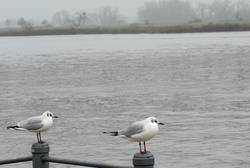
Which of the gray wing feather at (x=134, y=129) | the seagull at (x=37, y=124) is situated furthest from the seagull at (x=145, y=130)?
the seagull at (x=37, y=124)

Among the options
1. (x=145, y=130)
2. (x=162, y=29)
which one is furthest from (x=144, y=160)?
(x=162, y=29)

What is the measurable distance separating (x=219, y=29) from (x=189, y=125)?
12466cm

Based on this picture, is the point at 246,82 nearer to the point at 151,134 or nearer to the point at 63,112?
the point at 63,112

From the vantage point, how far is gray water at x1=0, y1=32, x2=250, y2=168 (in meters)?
21.0

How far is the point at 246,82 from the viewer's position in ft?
141

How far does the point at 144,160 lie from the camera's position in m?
6.44

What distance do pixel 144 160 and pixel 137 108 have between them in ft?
85.2

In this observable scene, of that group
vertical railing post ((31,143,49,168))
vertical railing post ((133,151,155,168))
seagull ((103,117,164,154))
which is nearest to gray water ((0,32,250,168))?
seagull ((103,117,164,154))

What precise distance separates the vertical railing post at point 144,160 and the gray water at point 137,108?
12.2 meters

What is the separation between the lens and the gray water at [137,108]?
826 inches

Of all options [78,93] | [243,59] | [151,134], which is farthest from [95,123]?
[243,59]

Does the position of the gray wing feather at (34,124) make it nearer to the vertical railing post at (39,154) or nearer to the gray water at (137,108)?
the vertical railing post at (39,154)

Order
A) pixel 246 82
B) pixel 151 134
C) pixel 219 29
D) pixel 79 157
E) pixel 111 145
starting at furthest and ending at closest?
pixel 219 29 → pixel 246 82 → pixel 111 145 → pixel 79 157 → pixel 151 134

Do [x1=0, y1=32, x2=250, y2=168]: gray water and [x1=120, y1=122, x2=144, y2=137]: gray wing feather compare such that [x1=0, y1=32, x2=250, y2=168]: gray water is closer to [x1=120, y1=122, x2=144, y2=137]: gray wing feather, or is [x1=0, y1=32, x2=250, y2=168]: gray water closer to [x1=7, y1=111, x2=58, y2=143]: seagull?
[x1=7, y1=111, x2=58, y2=143]: seagull
